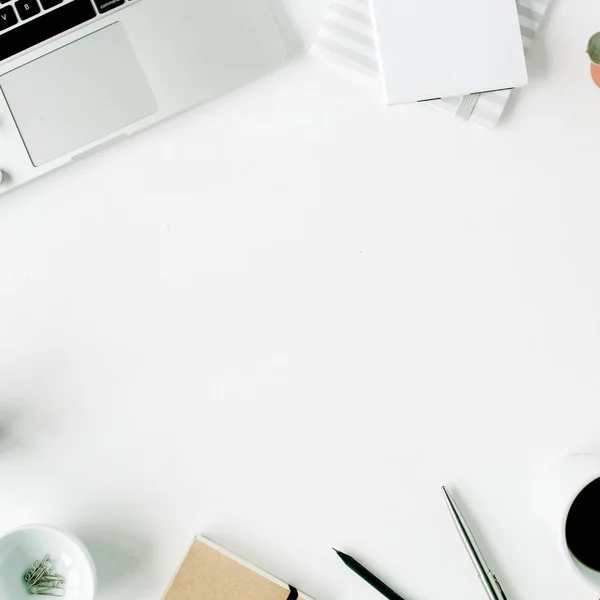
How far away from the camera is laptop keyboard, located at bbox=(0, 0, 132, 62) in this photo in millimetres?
472

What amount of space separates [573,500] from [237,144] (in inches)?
15.3

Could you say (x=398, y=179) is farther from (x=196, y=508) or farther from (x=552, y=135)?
(x=196, y=508)

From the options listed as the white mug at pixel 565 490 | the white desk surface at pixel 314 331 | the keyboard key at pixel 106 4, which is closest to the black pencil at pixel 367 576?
the white desk surface at pixel 314 331

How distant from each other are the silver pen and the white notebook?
0.34 metres

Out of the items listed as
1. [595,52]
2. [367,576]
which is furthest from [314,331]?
[595,52]

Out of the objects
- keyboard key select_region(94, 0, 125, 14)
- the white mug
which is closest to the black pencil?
the white mug

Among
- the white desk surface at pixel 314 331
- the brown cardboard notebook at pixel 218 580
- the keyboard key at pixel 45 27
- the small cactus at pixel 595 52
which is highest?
the keyboard key at pixel 45 27

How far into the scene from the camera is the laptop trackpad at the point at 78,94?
49 cm

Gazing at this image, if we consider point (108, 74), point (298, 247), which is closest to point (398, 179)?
point (298, 247)

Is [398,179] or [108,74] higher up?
[108,74]

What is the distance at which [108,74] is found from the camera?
0.50 m

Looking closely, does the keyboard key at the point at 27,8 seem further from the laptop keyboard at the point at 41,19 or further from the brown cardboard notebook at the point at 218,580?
the brown cardboard notebook at the point at 218,580

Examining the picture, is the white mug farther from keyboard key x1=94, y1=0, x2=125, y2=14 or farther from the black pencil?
keyboard key x1=94, y1=0, x2=125, y2=14

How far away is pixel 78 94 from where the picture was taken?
0.50 metres
